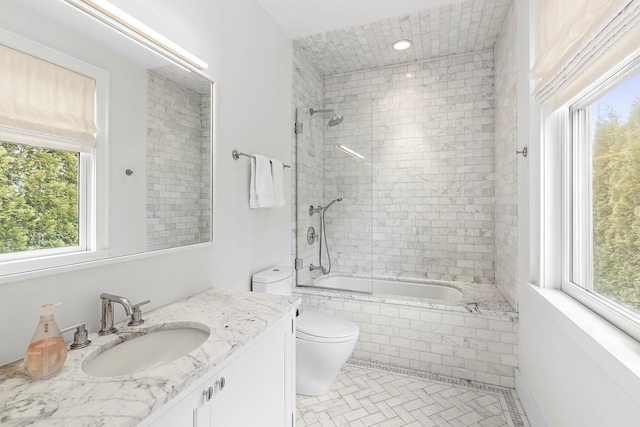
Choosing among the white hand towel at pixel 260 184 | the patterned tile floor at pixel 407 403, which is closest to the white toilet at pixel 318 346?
the patterned tile floor at pixel 407 403

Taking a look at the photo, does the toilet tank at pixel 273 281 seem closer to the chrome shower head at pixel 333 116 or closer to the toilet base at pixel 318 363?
the toilet base at pixel 318 363

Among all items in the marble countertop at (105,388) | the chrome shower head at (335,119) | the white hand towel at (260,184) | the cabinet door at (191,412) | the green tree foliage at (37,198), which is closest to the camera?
the marble countertop at (105,388)

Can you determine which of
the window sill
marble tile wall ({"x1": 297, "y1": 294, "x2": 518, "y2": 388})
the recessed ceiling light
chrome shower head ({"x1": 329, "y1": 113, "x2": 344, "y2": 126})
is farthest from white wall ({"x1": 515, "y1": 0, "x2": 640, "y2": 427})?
chrome shower head ({"x1": 329, "y1": 113, "x2": 344, "y2": 126})

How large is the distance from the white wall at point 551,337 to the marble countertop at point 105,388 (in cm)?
117

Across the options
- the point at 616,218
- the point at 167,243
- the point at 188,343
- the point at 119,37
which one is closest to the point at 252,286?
the point at 167,243

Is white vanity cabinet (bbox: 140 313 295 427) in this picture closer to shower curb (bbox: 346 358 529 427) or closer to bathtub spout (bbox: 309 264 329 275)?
shower curb (bbox: 346 358 529 427)

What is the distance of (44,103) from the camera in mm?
1015

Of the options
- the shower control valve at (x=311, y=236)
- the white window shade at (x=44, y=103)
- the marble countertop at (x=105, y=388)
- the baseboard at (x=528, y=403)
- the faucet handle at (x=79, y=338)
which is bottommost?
the baseboard at (x=528, y=403)

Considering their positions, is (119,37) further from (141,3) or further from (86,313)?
(86,313)

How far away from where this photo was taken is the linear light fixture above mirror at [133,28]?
1.18 m

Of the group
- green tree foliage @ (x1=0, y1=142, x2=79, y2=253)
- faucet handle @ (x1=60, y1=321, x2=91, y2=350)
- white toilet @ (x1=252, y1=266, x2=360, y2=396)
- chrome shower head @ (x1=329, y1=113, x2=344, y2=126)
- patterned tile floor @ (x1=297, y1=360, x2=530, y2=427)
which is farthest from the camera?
chrome shower head @ (x1=329, y1=113, x2=344, y2=126)

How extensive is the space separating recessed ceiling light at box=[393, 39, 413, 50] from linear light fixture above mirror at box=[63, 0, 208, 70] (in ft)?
6.72

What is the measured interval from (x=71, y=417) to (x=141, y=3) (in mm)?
1571

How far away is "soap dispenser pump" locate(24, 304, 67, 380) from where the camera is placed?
2.72ft
